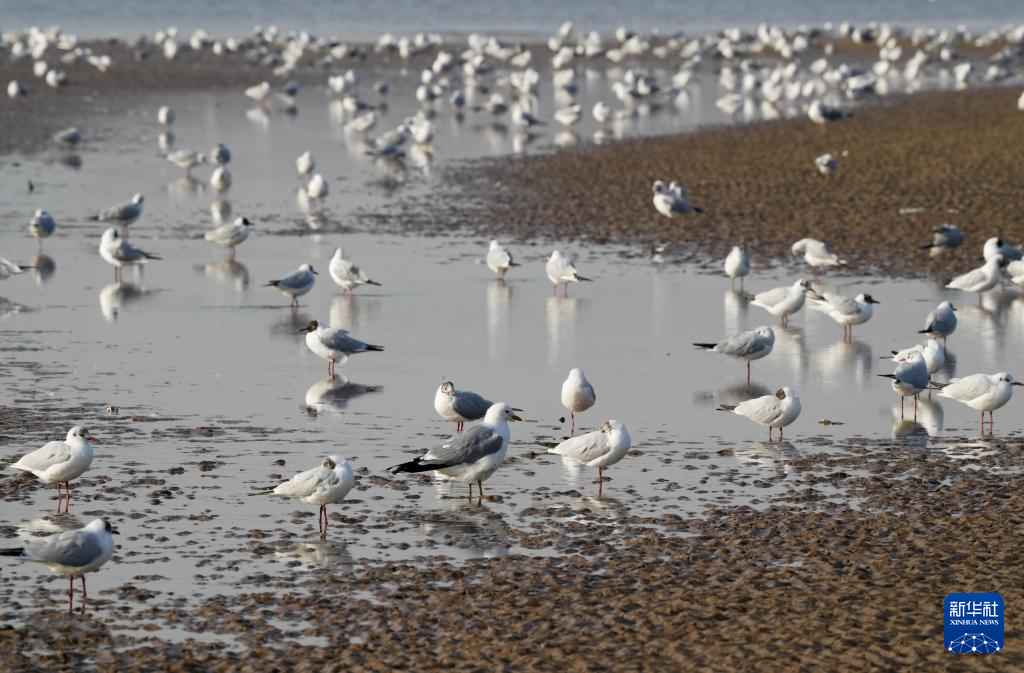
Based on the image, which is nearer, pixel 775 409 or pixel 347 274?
pixel 775 409

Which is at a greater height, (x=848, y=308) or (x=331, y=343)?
(x=848, y=308)

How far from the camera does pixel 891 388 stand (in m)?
19.7

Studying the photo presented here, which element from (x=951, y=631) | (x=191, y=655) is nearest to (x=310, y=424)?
(x=191, y=655)

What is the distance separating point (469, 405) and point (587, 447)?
2.08 m

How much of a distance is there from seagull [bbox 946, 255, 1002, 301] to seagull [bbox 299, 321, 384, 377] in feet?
30.9

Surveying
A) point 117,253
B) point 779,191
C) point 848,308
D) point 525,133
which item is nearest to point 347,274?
point 117,253

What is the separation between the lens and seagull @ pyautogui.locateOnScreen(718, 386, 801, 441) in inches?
661

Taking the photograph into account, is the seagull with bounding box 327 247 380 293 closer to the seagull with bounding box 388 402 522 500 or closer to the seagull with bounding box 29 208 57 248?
the seagull with bounding box 29 208 57 248

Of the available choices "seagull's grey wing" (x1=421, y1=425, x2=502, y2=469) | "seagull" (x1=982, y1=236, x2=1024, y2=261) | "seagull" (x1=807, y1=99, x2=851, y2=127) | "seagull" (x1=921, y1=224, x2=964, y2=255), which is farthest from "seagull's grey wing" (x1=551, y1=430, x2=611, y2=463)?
"seagull" (x1=807, y1=99, x2=851, y2=127)

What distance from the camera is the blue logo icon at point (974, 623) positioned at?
36.6ft

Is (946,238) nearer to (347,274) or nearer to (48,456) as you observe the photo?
(347,274)

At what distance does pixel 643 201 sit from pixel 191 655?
77.6 feet

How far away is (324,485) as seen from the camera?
550 inches

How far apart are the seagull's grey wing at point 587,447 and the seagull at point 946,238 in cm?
1372
